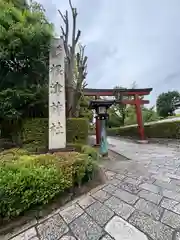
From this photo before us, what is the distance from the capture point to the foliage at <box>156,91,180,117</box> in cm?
2475

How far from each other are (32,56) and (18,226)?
5557 millimetres

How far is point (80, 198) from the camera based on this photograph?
3.27 m

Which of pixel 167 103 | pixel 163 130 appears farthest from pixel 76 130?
pixel 167 103

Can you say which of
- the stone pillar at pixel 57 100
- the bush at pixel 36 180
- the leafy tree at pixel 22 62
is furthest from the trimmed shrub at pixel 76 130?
the bush at pixel 36 180

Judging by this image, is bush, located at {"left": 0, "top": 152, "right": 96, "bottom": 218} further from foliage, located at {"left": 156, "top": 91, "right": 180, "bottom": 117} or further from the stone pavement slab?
foliage, located at {"left": 156, "top": 91, "right": 180, "bottom": 117}

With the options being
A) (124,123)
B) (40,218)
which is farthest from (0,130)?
(124,123)

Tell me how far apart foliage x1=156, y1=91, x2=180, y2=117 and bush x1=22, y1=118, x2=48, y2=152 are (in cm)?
2196

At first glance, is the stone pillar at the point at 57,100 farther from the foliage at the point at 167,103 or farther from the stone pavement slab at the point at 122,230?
the foliage at the point at 167,103

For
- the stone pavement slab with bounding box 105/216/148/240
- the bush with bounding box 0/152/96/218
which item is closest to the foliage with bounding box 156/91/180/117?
the bush with bounding box 0/152/96/218

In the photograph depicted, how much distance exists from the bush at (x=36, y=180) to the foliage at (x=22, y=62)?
3.44 meters

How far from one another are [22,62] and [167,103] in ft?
73.4

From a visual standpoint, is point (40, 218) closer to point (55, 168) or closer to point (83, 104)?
point (55, 168)

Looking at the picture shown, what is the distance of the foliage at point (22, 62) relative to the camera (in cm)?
602

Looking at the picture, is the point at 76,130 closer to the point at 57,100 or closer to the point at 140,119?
the point at 57,100
